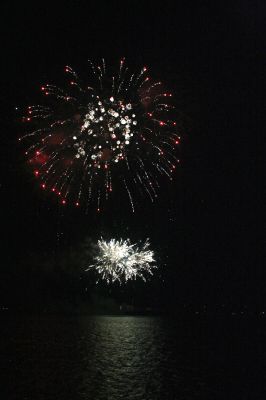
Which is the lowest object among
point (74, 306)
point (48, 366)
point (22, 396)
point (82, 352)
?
point (22, 396)

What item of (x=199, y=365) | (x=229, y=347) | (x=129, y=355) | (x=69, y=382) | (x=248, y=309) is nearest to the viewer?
(x=69, y=382)

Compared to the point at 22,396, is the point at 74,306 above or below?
above

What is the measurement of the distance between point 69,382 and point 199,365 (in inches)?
242

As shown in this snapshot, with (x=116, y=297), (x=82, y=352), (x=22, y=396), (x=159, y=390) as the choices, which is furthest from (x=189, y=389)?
(x=116, y=297)

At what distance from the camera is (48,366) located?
15.9 meters

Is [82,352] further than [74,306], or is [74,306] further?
[74,306]

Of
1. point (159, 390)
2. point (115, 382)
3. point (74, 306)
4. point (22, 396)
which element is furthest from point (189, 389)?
point (74, 306)

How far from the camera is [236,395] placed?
12.3 m

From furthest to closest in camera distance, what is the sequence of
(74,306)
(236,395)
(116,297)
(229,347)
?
(116,297) → (74,306) → (229,347) → (236,395)

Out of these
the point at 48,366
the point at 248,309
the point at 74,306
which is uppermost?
the point at 248,309

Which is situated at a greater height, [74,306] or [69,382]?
[74,306]

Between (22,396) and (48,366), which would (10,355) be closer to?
(48,366)

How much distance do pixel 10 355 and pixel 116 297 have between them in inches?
2573

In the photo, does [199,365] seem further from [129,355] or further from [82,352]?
[82,352]
